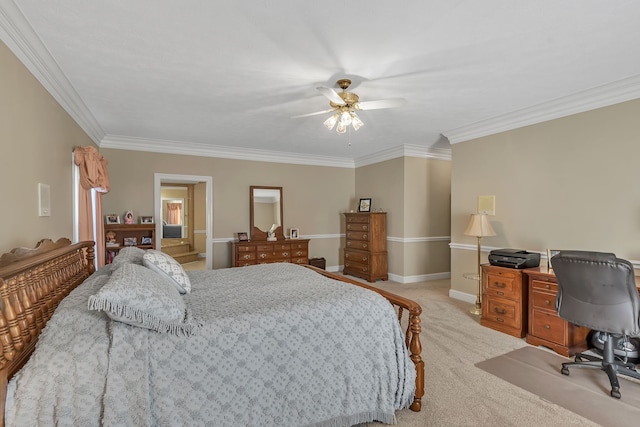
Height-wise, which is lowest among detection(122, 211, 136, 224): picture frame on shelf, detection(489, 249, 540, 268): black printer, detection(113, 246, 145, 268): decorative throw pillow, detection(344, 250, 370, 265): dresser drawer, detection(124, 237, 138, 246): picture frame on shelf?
detection(344, 250, 370, 265): dresser drawer

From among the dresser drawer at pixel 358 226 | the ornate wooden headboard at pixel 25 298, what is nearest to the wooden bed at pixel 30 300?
the ornate wooden headboard at pixel 25 298

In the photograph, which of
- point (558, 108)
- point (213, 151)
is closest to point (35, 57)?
point (213, 151)

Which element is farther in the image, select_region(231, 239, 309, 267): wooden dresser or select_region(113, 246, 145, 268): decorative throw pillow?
select_region(231, 239, 309, 267): wooden dresser

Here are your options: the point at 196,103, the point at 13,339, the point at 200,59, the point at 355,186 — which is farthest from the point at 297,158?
the point at 13,339

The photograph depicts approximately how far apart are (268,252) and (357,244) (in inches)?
71.4

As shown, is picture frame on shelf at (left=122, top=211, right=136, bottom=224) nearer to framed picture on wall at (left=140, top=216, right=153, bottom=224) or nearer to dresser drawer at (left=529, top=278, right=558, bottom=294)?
framed picture on wall at (left=140, top=216, right=153, bottom=224)

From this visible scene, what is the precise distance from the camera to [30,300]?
155 cm

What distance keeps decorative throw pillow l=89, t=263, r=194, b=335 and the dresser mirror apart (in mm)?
4418

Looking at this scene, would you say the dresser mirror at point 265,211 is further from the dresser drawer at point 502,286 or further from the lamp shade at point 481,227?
the dresser drawer at point 502,286

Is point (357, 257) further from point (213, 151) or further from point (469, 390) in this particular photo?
point (469, 390)

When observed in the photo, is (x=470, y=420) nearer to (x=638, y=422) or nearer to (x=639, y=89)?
(x=638, y=422)

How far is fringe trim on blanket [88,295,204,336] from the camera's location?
4.81 feet

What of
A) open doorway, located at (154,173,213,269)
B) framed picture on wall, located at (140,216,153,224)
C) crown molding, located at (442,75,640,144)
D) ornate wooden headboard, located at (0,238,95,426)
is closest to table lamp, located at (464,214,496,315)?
crown molding, located at (442,75,640,144)

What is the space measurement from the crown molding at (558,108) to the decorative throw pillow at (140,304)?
164 inches
